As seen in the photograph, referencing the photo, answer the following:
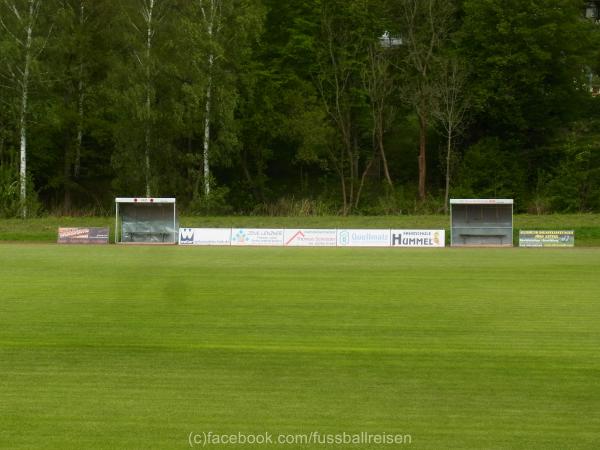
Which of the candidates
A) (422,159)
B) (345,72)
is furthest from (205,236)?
(345,72)

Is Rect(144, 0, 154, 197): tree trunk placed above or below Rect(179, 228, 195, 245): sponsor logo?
above

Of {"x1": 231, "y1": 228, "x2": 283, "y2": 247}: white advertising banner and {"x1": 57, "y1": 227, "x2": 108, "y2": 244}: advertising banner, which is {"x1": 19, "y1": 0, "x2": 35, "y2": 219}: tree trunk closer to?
{"x1": 57, "y1": 227, "x2": 108, "y2": 244}: advertising banner

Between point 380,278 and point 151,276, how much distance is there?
694cm

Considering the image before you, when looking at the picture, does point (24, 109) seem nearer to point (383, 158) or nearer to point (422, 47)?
point (383, 158)

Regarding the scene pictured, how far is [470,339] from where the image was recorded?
1477cm

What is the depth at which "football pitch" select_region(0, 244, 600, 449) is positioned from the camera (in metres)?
9.16

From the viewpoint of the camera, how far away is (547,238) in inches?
1743

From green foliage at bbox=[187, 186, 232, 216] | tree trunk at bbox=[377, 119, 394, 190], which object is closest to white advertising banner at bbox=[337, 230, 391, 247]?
green foliage at bbox=[187, 186, 232, 216]

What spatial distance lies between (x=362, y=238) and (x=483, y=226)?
659 centimetres

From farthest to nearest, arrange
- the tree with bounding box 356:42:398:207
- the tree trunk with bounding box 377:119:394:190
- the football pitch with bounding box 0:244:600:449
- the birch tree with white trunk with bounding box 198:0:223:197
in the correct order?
the tree with bounding box 356:42:398:207
the tree trunk with bounding box 377:119:394:190
the birch tree with white trunk with bounding box 198:0:223:197
the football pitch with bounding box 0:244:600:449

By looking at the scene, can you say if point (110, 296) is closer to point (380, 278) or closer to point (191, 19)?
point (380, 278)

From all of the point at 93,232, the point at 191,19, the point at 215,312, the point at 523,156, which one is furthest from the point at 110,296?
the point at 523,156

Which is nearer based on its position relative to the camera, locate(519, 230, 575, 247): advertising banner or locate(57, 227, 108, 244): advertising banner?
locate(519, 230, 575, 247): advertising banner

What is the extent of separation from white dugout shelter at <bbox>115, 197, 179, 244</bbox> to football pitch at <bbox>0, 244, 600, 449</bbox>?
67.0ft
